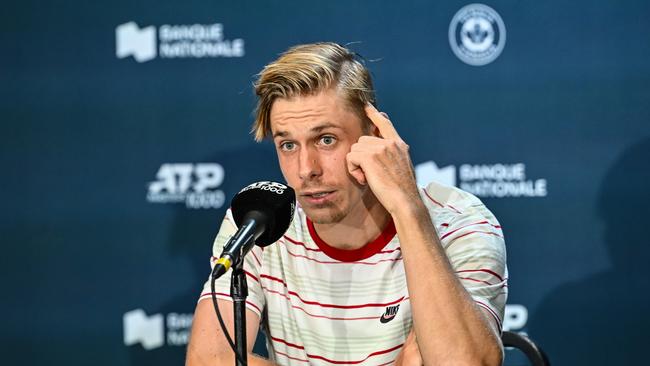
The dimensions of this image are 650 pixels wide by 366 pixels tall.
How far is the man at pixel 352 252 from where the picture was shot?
2248 millimetres

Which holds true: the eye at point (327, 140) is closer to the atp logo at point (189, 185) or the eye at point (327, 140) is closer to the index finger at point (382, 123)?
the index finger at point (382, 123)

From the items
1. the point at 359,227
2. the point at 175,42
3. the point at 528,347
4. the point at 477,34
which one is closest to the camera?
the point at 359,227

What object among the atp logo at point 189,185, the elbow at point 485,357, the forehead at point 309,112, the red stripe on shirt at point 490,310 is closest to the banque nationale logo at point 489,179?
the atp logo at point 189,185

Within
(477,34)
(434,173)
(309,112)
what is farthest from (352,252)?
(477,34)

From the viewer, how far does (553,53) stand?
136 inches

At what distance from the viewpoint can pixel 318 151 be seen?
2.46 m

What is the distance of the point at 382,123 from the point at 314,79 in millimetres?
221

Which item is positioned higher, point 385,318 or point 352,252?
point 352,252

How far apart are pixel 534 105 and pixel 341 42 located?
2.55ft

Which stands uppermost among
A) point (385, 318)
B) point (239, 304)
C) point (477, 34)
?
point (477, 34)

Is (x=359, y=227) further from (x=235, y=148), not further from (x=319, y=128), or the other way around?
(x=235, y=148)

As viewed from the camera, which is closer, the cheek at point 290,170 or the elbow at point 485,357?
the elbow at point 485,357

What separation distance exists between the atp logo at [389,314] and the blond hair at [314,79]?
51cm

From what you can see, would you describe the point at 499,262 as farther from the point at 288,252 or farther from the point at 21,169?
the point at 21,169
